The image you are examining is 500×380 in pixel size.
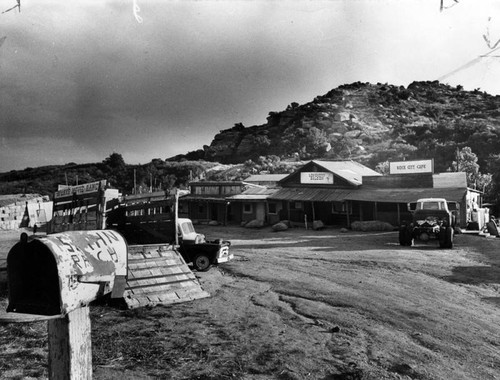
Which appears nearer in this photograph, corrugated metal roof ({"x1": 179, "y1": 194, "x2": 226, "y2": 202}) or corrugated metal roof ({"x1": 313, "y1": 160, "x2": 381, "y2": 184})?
corrugated metal roof ({"x1": 313, "y1": 160, "x2": 381, "y2": 184})

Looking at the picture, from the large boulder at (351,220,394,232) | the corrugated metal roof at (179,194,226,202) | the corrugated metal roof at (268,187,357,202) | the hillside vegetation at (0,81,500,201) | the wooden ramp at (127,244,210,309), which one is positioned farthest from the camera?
the hillside vegetation at (0,81,500,201)

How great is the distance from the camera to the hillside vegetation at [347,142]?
68262 millimetres

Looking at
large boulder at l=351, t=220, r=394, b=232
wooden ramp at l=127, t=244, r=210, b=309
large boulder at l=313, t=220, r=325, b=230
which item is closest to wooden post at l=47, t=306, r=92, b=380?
wooden ramp at l=127, t=244, r=210, b=309

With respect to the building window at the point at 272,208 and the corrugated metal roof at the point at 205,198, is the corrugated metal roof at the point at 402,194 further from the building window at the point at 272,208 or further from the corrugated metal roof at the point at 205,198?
the corrugated metal roof at the point at 205,198

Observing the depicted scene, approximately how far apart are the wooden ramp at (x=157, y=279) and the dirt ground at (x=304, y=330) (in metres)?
0.35

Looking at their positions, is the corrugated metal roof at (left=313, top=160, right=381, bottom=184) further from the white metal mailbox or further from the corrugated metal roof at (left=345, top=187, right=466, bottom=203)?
the white metal mailbox

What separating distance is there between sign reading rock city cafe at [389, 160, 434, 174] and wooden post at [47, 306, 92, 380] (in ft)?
108

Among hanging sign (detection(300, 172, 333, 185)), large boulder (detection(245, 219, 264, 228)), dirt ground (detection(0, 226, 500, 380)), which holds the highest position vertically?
hanging sign (detection(300, 172, 333, 185))

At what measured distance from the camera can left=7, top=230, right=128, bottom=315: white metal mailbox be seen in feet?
7.72

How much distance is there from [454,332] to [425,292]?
341 cm

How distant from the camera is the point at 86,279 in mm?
2473

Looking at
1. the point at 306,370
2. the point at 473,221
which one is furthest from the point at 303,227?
the point at 306,370

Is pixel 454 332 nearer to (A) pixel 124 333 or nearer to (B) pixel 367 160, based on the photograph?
(A) pixel 124 333

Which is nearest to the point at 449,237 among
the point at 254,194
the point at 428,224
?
the point at 428,224
